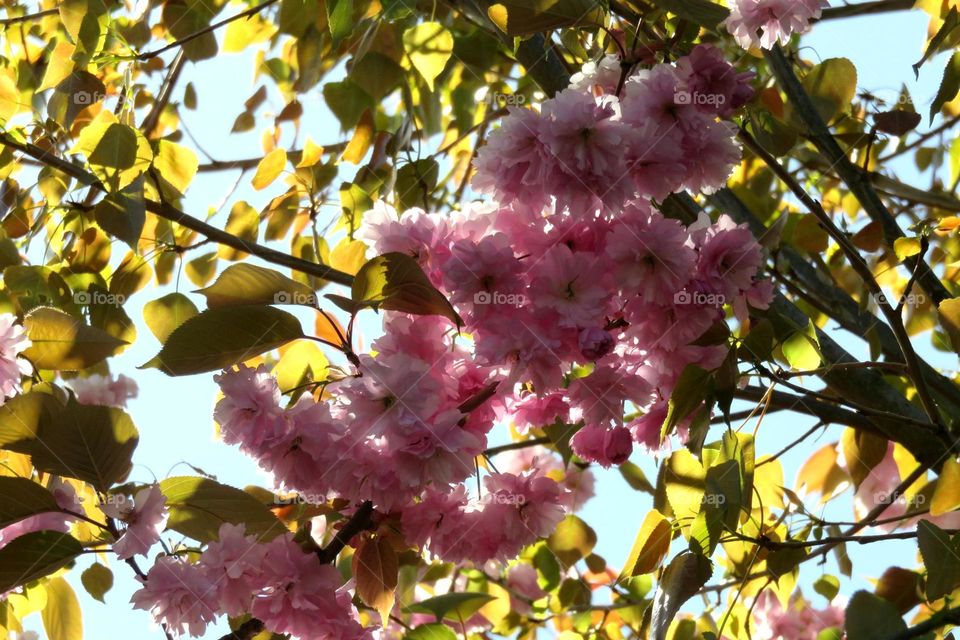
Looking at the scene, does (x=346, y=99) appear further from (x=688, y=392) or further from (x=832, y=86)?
(x=688, y=392)

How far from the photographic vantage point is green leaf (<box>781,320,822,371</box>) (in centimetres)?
103

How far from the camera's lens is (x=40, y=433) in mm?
872

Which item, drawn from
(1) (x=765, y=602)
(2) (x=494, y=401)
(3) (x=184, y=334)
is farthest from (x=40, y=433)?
(1) (x=765, y=602)

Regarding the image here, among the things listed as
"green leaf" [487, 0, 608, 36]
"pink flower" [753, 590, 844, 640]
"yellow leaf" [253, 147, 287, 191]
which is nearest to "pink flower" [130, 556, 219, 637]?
"green leaf" [487, 0, 608, 36]

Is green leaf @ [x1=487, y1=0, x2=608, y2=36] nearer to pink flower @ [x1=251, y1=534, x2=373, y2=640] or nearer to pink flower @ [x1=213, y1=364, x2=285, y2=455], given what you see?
pink flower @ [x1=213, y1=364, x2=285, y2=455]

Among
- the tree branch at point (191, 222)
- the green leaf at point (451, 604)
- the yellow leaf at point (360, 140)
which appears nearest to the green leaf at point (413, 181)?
the yellow leaf at point (360, 140)

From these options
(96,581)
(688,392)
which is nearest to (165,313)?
(96,581)

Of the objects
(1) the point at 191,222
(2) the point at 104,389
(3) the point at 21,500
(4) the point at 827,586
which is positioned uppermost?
(2) the point at 104,389

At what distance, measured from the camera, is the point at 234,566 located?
0.89m

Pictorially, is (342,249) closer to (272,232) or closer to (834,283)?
(272,232)

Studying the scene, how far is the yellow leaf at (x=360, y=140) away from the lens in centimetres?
146

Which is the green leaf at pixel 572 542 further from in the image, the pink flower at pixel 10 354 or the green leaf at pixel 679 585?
the pink flower at pixel 10 354

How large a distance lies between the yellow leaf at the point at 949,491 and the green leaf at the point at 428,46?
30.3 inches

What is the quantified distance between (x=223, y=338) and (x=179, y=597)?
0.81 feet
